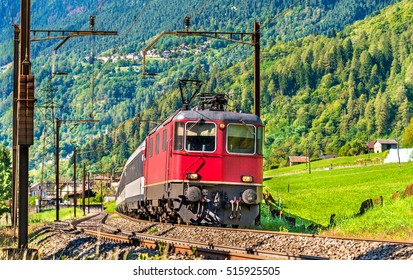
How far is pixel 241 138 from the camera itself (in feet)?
82.2

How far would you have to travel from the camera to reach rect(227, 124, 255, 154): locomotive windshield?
981 inches

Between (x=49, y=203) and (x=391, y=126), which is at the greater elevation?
(x=391, y=126)

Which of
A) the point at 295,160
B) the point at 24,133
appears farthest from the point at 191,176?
the point at 295,160

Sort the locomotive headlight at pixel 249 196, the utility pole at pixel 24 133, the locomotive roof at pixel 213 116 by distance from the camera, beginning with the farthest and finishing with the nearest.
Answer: the locomotive roof at pixel 213 116 < the locomotive headlight at pixel 249 196 < the utility pole at pixel 24 133

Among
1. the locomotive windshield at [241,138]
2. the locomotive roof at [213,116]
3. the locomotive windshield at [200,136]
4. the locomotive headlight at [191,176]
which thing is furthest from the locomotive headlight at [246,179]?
the locomotive roof at [213,116]

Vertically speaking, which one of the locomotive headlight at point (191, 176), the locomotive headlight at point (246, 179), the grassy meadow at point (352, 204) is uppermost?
the locomotive headlight at point (191, 176)

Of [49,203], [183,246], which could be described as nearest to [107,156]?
[49,203]

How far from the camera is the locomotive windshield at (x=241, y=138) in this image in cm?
2491

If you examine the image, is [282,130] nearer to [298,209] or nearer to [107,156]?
[107,156]

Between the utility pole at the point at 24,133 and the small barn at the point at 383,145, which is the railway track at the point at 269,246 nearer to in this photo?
the utility pole at the point at 24,133

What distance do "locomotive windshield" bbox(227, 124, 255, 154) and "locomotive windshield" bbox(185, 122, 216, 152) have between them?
486mm

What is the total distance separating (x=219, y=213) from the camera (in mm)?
24547

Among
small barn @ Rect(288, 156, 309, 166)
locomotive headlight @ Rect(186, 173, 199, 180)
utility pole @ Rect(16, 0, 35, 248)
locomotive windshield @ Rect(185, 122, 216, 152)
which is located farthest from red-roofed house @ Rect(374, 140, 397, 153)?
utility pole @ Rect(16, 0, 35, 248)
